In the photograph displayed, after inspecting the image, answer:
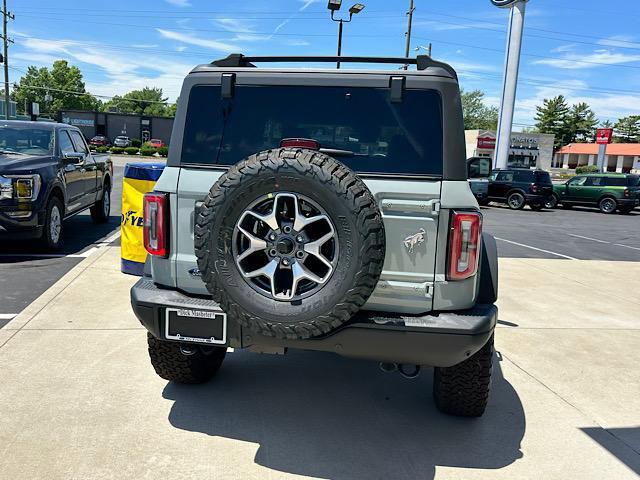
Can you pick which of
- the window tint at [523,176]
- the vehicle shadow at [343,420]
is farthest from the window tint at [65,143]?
the window tint at [523,176]

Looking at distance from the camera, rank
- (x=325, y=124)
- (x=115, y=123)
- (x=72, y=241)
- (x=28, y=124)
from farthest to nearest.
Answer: (x=115, y=123) → (x=72, y=241) → (x=28, y=124) → (x=325, y=124)

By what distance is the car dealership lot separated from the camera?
2922mm

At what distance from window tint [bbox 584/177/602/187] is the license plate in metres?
24.6

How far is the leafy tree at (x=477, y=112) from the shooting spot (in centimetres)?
12569

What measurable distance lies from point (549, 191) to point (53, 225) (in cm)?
2023

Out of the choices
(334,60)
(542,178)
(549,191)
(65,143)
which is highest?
(334,60)

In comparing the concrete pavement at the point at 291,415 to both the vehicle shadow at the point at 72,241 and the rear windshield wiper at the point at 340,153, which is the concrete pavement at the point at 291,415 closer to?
the rear windshield wiper at the point at 340,153

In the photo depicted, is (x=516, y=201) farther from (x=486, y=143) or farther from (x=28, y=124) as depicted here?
(x=486, y=143)

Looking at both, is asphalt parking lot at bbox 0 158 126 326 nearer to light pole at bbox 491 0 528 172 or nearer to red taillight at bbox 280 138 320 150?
red taillight at bbox 280 138 320 150

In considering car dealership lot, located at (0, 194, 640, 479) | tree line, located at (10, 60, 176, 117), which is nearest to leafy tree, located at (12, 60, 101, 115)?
tree line, located at (10, 60, 176, 117)

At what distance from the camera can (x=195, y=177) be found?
3070 millimetres

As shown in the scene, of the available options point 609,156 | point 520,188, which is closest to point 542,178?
point 520,188

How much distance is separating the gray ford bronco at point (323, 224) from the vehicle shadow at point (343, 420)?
355 mm

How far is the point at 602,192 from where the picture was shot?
23.5 metres
